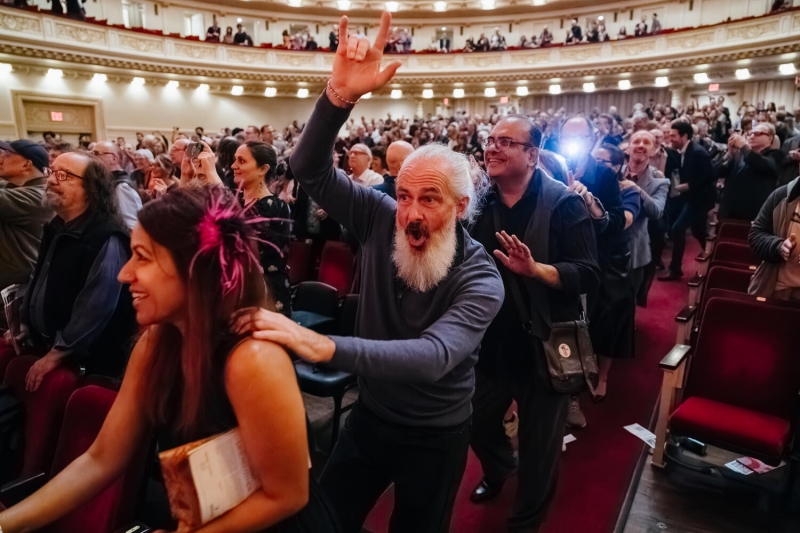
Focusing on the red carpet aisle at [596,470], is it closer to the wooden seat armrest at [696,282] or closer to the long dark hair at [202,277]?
the wooden seat armrest at [696,282]

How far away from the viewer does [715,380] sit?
2.52 meters

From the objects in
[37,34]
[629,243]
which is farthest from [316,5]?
[629,243]

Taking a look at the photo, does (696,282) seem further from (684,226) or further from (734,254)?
(684,226)

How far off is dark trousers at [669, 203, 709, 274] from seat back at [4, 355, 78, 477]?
5.53m

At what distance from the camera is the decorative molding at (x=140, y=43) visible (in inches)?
594

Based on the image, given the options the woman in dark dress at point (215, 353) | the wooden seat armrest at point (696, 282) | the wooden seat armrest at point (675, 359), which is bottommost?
the wooden seat armrest at point (675, 359)

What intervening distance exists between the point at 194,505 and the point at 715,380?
8.34 feet

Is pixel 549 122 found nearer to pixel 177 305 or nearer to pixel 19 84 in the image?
pixel 177 305

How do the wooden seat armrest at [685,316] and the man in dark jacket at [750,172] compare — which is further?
the man in dark jacket at [750,172]

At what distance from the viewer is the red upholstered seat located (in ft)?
7.07

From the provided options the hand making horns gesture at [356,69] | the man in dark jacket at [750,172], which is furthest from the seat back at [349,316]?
the man in dark jacket at [750,172]

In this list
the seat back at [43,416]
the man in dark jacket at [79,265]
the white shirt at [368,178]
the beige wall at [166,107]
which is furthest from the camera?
the beige wall at [166,107]

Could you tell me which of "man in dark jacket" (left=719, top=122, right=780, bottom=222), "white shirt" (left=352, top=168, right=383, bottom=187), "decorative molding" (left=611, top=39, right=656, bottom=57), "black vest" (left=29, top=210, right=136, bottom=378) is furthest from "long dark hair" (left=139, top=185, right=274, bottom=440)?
"decorative molding" (left=611, top=39, right=656, bottom=57)

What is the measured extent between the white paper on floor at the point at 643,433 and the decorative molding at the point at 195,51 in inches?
709
